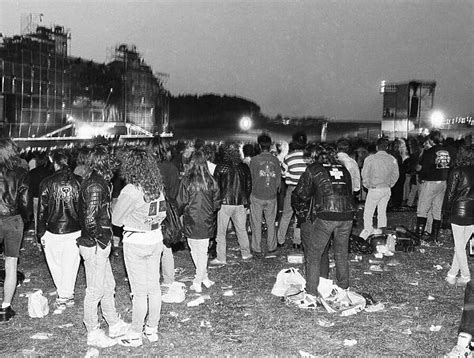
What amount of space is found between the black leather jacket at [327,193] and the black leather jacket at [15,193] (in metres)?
2.98

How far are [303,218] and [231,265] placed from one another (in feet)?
7.11

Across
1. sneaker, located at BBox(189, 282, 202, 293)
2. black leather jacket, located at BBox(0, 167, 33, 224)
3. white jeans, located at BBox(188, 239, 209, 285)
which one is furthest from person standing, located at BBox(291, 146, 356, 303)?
black leather jacket, located at BBox(0, 167, 33, 224)

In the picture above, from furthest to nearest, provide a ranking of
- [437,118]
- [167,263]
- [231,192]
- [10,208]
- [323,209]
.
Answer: [437,118]
[231,192]
[167,263]
[323,209]
[10,208]

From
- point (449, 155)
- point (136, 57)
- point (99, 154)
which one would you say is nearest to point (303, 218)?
point (99, 154)

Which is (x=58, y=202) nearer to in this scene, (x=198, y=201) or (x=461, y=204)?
(x=198, y=201)

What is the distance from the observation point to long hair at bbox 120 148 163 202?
4.51 m

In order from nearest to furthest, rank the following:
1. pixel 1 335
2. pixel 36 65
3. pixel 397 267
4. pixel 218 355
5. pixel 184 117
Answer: pixel 218 355 < pixel 1 335 < pixel 397 267 < pixel 36 65 < pixel 184 117

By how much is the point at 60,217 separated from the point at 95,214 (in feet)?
3.50

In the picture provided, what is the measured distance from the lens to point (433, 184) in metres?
8.93

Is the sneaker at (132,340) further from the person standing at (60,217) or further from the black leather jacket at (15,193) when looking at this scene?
the black leather jacket at (15,193)

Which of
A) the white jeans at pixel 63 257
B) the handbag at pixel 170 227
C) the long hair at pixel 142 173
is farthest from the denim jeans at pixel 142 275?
the white jeans at pixel 63 257

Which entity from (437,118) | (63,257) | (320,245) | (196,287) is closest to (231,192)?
(196,287)

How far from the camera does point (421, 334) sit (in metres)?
5.11

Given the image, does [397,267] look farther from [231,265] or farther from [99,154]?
[99,154]
